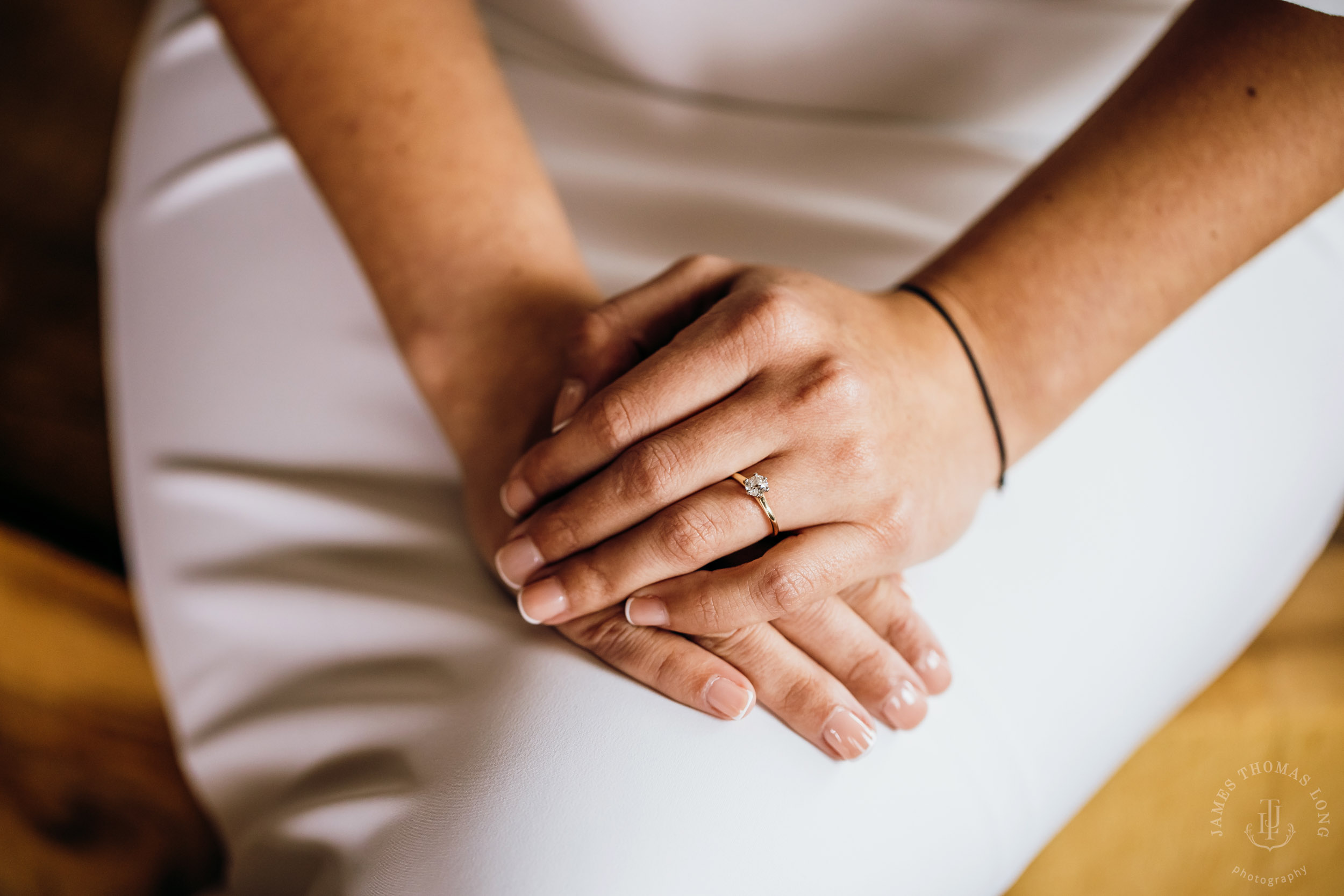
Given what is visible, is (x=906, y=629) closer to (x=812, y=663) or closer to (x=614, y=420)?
(x=812, y=663)

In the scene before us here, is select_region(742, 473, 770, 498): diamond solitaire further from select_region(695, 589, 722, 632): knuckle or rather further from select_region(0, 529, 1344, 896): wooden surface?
select_region(0, 529, 1344, 896): wooden surface

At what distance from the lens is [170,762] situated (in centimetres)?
101

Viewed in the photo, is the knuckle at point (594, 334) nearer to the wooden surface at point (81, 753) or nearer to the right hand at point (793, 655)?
the right hand at point (793, 655)

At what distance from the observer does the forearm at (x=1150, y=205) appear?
61 centimetres

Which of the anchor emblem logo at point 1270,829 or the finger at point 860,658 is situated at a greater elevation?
the finger at point 860,658

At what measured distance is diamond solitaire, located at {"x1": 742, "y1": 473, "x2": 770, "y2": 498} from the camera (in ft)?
1.90

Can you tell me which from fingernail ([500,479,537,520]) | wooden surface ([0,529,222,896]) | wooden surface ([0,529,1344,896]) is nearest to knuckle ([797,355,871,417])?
fingernail ([500,479,537,520])

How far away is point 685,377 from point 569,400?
10 cm

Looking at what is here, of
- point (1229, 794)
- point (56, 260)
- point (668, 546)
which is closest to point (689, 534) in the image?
point (668, 546)

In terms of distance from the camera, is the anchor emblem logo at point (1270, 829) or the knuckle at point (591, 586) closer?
the knuckle at point (591, 586)

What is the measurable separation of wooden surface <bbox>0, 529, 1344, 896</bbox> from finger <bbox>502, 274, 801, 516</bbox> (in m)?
0.38

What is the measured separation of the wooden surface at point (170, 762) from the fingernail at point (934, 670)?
143 millimetres

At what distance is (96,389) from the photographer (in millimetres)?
1339

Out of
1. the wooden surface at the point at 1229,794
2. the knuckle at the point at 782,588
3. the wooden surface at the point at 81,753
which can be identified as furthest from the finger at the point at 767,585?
the wooden surface at the point at 81,753
